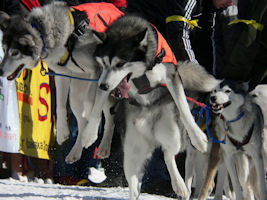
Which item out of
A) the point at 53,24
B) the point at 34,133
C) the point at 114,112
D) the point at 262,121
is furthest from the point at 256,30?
the point at 34,133

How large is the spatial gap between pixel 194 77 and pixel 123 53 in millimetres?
910

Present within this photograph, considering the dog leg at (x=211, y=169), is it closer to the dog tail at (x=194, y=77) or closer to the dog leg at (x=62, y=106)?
the dog tail at (x=194, y=77)

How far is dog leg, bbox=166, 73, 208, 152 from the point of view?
3027 mm

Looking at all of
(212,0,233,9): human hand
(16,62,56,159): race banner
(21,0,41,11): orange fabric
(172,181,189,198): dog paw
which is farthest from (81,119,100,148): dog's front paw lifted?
(212,0,233,9): human hand

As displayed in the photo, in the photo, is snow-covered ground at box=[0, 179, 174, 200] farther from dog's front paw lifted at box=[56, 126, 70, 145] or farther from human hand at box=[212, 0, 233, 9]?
human hand at box=[212, 0, 233, 9]

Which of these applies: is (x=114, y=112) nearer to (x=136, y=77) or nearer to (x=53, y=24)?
(x=136, y=77)

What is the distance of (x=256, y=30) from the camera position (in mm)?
3852

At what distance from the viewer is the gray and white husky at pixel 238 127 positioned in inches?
154

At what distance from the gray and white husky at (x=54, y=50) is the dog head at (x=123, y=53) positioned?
14 cm

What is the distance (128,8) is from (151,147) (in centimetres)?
163

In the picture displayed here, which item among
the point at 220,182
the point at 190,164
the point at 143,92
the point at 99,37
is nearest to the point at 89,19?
the point at 99,37

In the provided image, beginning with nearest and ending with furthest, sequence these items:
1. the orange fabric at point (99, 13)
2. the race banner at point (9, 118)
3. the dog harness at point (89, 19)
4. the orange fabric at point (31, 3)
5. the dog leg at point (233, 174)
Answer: the dog harness at point (89, 19) → the orange fabric at point (99, 13) → the orange fabric at point (31, 3) → the dog leg at point (233, 174) → the race banner at point (9, 118)

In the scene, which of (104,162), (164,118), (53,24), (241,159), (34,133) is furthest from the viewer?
(104,162)

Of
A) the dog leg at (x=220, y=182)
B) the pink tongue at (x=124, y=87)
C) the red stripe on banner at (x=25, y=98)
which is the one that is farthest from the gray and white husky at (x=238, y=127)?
the red stripe on banner at (x=25, y=98)
